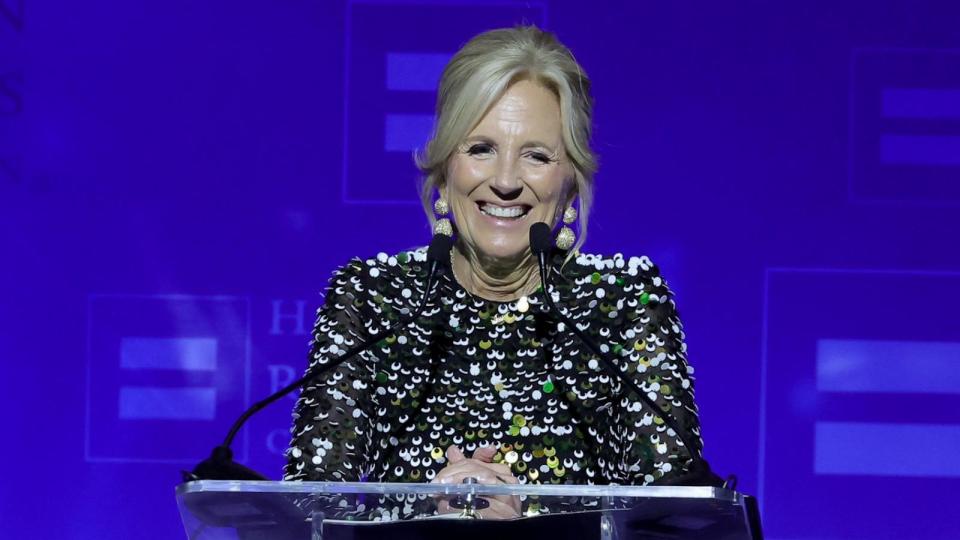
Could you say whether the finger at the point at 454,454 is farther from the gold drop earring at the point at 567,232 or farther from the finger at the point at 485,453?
the gold drop earring at the point at 567,232

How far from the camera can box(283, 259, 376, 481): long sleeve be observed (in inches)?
62.6

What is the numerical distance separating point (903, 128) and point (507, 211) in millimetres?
1329

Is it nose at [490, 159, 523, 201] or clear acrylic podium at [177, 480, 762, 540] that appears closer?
clear acrylic podium at [177, 480, 762, 540]

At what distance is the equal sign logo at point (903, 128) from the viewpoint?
270 cm

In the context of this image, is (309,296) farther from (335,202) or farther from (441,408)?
(441,408)

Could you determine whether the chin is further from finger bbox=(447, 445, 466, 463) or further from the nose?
finger bbox=(447, 445, 466, 463)

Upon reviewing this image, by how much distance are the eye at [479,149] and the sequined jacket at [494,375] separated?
187mm

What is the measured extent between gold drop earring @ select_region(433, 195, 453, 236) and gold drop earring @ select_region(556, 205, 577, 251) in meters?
0.16

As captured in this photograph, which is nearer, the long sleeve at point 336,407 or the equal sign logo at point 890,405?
the long sleeve at point 336,407

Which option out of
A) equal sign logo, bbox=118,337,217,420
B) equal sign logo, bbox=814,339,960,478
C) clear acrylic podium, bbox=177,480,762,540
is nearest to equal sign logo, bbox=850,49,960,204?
equal sign logo, bbox=814,339,960,478

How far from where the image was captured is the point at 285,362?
2.75 meters

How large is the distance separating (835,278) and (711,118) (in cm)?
44

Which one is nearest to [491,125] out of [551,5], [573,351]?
[573,351]

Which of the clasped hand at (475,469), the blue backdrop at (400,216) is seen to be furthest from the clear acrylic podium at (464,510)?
the blue backdrop at (400,216)
